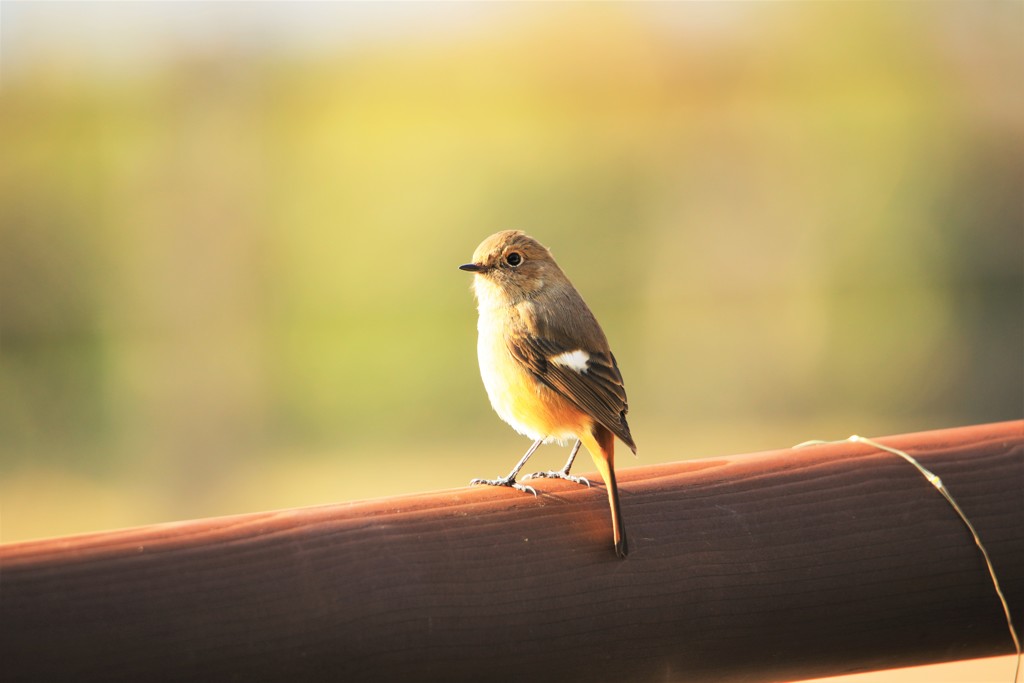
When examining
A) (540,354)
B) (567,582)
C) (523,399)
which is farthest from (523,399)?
(567,582)

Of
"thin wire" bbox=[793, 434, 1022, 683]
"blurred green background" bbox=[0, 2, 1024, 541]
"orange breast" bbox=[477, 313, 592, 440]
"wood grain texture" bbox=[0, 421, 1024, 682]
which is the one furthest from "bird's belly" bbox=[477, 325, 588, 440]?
"blurred green background" bbox=[0, 2, 1024, 541]

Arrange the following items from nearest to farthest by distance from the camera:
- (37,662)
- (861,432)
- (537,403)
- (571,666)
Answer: (37,662) < (571,666) < (537,403) < (861,432)

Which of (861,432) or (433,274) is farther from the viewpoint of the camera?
(861,432)

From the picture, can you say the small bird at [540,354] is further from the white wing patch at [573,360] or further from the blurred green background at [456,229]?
the blurred green background at [456,229]

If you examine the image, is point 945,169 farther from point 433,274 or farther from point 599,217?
point 433,274

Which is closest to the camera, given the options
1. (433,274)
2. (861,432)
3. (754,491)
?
(754,491)

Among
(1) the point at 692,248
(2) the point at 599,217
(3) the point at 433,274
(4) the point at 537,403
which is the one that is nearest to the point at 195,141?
(3) the point at 433,274

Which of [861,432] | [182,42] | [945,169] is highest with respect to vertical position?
[182,42]

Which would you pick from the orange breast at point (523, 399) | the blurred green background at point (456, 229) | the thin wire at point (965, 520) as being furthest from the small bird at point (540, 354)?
Answer: the blurred green background at point (456, 229)
